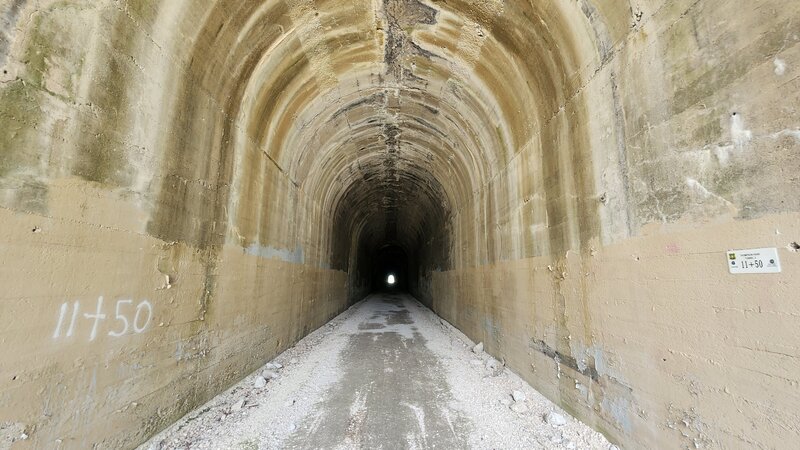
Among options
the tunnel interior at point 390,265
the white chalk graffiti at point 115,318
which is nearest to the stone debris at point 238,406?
the white chalk graffiti at point 115,318

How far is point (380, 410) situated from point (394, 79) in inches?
228

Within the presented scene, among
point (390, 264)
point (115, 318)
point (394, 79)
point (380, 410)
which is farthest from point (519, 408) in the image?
point (390, 264)

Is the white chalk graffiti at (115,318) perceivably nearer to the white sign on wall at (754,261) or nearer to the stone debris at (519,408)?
the stone debris at (519,408)

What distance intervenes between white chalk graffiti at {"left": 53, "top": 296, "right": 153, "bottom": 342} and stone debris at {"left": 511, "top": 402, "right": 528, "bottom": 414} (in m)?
4.19

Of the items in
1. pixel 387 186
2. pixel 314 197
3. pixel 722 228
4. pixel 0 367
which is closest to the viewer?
pixel 0 367

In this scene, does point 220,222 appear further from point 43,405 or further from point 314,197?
point 314,197

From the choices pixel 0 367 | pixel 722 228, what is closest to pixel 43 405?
pixel 0 367

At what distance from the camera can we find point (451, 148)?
8.89m

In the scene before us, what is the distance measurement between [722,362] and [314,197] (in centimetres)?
880

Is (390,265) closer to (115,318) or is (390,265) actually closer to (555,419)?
(555,419)

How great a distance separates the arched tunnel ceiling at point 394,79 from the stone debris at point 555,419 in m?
3.62

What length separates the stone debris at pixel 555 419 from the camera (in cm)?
408

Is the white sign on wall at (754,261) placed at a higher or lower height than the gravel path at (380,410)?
higher

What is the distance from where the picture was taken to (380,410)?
4.50 meters
